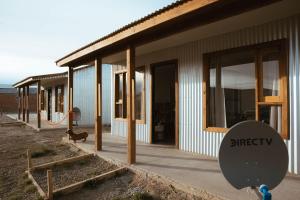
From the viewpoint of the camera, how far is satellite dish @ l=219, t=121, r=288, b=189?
2.34 m

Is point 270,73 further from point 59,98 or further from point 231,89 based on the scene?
point 59,98

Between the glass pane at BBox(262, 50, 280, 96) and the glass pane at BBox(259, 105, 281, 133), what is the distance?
254mm

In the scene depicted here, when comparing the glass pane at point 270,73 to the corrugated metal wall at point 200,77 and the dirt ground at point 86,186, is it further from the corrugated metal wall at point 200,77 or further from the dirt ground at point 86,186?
the dirt ground at point 86,186

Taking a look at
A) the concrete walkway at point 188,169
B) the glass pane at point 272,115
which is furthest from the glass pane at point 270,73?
the concrete walkway at point 188,169

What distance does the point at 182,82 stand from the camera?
671cm

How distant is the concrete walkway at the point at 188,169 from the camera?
3.64 meters

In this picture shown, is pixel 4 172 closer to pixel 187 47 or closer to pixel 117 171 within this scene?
pixel 117 171

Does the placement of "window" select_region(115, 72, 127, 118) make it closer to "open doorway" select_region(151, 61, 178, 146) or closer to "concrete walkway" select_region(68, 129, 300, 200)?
"open doorway" select_region(151, 61, 178, 146)

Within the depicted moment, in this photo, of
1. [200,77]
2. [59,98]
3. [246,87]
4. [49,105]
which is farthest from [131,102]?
[49,105]

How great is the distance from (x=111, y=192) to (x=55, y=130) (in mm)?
9822

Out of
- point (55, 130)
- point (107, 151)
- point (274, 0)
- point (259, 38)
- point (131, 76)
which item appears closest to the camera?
point (274, 0)

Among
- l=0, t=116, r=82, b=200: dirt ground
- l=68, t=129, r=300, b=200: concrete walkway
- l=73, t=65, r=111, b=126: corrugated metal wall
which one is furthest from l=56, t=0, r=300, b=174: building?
l=73, t=65, r=111, b=126: corrugated metal wall

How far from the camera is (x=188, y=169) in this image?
482cm

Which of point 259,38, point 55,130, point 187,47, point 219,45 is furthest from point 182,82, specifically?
point 55,130
